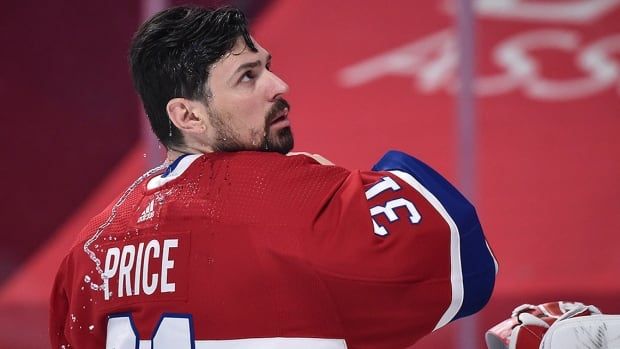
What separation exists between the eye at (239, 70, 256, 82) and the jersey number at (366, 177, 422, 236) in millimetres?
222

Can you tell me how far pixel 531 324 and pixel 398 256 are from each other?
9.4 inches

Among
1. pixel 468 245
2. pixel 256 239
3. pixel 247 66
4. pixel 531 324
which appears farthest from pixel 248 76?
pixel 531 324

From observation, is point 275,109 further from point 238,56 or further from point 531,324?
point 531,324

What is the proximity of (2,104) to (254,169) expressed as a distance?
214 cm

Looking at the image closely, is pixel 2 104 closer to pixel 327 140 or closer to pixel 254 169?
pixel 327 140

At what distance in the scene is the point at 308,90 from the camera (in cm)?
308

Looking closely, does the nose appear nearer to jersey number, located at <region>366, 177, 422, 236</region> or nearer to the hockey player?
the hockey player

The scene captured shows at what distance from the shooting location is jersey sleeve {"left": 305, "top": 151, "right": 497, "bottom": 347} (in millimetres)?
1135

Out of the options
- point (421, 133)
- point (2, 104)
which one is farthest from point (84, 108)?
point (421, 133)

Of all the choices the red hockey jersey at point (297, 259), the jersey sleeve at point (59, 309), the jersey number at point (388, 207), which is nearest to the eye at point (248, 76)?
the red hockey jersey at point (297, 259)

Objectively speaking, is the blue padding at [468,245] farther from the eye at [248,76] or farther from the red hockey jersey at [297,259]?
the eye at [248,76]

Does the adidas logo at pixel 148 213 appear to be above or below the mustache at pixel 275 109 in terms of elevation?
below

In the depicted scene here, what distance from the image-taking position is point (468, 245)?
1.17 m

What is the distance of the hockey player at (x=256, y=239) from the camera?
1.14m
